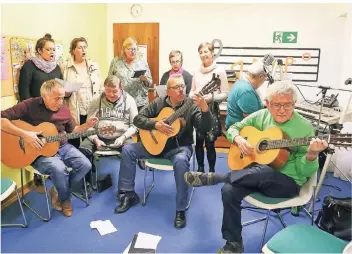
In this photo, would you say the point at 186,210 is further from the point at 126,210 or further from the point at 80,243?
the point at 80,243

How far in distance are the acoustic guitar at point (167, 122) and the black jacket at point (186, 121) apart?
0.16 ft

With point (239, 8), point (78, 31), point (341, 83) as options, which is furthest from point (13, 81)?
point (341, 83)

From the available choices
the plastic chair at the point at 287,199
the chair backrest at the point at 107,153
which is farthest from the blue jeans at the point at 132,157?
the plastic chair at the point at 287,199

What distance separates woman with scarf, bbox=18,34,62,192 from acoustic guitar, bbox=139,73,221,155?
Answer: 1008mm

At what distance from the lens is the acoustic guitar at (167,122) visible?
→ 8.55 feet

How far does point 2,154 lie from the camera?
2.49 m

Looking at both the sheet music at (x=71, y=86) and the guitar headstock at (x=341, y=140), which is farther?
the sheet music at (x=71, y=86)

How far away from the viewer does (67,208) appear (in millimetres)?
2629

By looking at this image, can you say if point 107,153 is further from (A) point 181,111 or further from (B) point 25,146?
(A) point 181,111

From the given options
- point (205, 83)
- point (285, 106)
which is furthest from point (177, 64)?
point (285, 106)

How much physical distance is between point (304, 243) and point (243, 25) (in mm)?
3632

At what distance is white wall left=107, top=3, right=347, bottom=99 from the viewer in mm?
4324

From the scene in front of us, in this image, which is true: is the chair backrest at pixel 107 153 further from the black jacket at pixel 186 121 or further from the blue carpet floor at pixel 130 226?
the blue carpet floor at pixel 130 226

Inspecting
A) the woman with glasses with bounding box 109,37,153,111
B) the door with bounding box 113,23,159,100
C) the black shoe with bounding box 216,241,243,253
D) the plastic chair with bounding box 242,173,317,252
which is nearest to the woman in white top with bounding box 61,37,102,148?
the woman with glasses with bounding box 109,37,153,111
